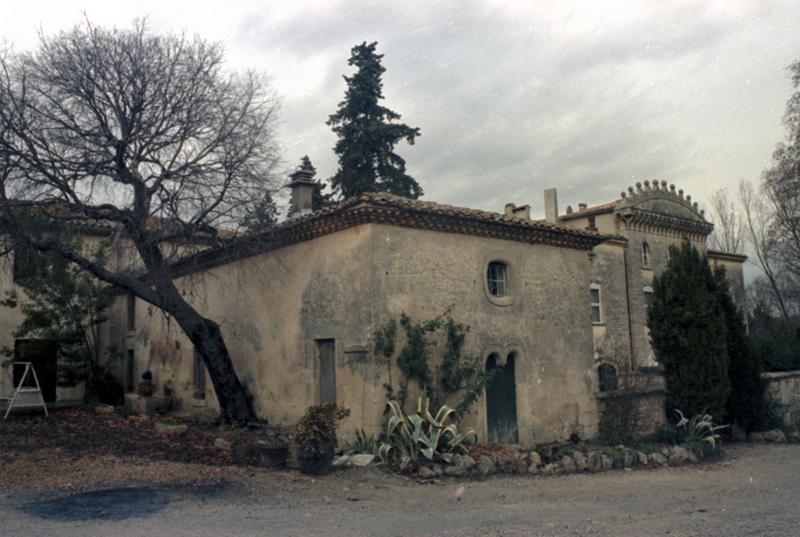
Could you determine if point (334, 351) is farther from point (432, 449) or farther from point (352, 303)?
point (432, 449)

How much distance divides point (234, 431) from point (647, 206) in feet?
80.2

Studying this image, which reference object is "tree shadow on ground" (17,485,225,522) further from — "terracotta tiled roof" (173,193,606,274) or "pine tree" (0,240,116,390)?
"pine tree" (0,240,116,390)

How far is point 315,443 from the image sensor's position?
10789mm

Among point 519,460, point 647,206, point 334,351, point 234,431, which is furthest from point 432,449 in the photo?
point 647,206

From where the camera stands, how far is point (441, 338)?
13.1 metres

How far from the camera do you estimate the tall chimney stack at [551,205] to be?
2781cm

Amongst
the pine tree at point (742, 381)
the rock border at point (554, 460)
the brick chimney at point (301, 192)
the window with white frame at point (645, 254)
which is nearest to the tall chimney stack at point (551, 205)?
the window with white frame at point (645, 254)

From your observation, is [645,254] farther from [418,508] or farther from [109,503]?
[109,503]

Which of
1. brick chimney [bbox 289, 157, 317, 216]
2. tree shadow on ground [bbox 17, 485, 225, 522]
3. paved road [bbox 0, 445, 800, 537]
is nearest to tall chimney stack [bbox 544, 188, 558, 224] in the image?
brick chimney [bbox 289, 157, 317, 216]

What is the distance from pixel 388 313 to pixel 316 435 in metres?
2.74

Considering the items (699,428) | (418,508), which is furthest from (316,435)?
(699,428)

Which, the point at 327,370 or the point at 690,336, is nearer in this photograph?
the point at 327,370

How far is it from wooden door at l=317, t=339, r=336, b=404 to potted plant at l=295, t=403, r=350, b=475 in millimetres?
2636

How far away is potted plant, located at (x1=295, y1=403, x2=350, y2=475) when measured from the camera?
35.3 feet
